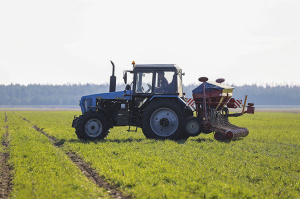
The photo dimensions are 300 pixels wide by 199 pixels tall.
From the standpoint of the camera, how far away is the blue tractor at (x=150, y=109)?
Result: 56.5 feet

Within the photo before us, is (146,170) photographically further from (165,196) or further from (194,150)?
(194,150)

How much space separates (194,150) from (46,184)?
6.65m

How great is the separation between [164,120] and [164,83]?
1.69 m

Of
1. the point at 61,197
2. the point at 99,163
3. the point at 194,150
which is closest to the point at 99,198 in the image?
the point at 61,197

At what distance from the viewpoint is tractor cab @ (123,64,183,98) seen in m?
17.3

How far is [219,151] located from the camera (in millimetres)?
14117

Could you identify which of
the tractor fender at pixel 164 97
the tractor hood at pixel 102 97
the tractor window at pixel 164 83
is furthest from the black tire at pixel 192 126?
the tractor hood at pixel 102 97

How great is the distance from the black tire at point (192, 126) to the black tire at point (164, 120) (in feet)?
0.69

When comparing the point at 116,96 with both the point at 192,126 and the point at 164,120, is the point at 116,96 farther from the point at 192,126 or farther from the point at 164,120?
the point at 192,126

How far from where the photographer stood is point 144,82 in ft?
57.2

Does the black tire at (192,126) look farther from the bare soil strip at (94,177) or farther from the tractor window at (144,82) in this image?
the bare soil strip at (94,177)

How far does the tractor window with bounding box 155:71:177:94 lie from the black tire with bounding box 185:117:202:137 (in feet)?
4.99

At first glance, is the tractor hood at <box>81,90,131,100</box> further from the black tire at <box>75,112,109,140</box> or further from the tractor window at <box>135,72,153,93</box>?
the black tire at <box>75,112,109,140</box>

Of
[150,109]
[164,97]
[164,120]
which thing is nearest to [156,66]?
[164,97]
